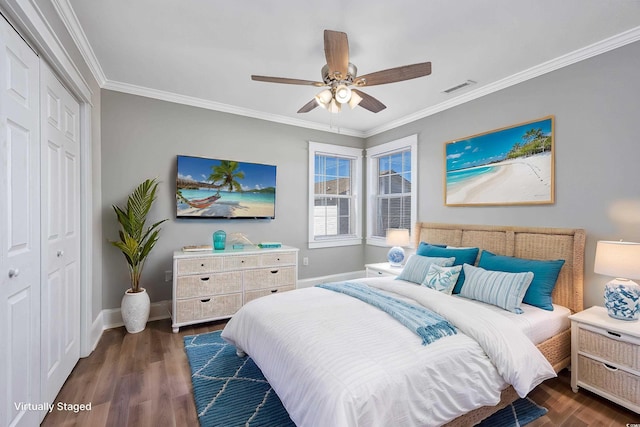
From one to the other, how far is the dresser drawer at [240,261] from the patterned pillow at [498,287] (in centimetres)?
227

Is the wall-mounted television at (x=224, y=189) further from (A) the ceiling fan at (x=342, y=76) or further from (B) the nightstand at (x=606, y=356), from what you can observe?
(B) the nightstand at (x=606, y=356)

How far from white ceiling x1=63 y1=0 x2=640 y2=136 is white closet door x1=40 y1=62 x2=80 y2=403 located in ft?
1.98

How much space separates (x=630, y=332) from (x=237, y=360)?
286 centimetres

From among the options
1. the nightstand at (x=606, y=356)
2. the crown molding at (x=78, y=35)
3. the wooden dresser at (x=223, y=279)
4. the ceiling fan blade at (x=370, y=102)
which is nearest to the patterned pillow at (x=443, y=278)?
the nightstand at (x=606, y=356)

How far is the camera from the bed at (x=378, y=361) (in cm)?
130

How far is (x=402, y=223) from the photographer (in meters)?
4.38

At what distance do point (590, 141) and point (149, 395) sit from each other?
398 cm

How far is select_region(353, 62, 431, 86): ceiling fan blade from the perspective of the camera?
1971 mm

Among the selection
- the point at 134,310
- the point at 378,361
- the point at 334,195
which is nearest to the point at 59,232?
the point at 134,310

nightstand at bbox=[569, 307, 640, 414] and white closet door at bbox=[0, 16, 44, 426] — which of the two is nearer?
white closet door at bbox=[0, 16, 44, 426]

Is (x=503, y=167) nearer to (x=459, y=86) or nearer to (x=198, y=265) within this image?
(x=459, y=86)

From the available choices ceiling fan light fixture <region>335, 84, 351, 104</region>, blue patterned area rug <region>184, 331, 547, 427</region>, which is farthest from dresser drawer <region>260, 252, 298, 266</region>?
ceiling fan light fixture <region>335, 84, 351, 104</region>

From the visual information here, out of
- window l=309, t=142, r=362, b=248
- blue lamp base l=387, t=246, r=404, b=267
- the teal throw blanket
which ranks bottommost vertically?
the teal throw blanket

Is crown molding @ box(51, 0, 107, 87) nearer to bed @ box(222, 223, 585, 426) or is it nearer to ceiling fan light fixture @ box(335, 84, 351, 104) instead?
ceiling fan light fixture @ box(335, 84, 351, 104)
